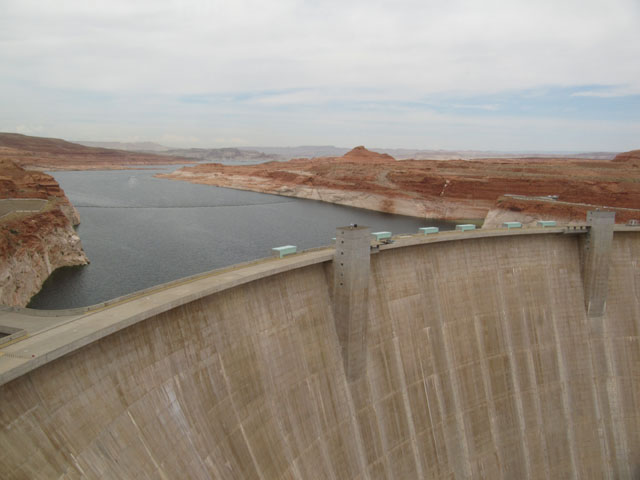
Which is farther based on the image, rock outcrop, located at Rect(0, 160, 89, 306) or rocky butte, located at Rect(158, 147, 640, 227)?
rocky butte, located at Rect(158, 147, 640, 227)

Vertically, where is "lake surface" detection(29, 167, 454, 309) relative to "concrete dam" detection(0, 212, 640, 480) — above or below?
above

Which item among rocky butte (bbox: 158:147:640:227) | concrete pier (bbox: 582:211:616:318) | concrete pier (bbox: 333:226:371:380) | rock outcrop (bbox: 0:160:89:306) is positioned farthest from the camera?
rocky butte (bbox: 158:147:640:227)

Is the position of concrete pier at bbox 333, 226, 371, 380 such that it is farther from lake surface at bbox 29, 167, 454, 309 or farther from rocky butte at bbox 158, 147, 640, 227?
rocky butte at bbox 158, 147, 640, 227

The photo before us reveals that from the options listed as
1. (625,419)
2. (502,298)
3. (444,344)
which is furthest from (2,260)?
(625,419)

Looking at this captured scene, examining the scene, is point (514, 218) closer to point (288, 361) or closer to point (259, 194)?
point (288, 361)

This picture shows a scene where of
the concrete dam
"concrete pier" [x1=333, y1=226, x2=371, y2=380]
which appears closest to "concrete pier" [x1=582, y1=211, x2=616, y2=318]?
the concrete dam

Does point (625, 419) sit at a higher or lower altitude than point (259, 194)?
lower

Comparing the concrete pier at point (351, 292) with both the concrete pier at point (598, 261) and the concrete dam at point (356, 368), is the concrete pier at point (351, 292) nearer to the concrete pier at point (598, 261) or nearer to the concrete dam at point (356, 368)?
the concrete dam at point (356, 368)
